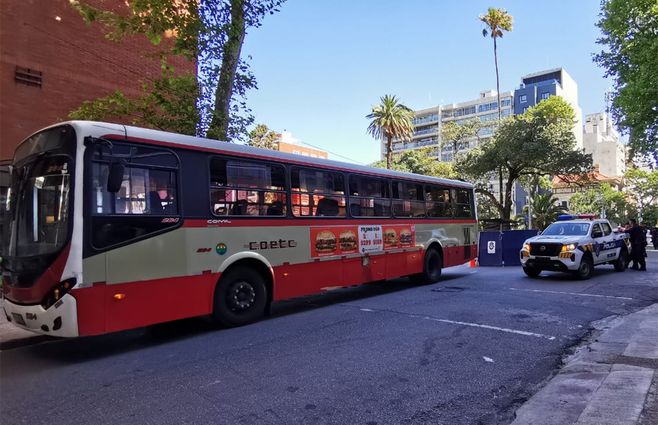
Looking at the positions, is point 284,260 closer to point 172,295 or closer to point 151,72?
point 172,295

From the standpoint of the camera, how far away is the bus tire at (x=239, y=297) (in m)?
7.67

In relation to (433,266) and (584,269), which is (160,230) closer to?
(433,266)

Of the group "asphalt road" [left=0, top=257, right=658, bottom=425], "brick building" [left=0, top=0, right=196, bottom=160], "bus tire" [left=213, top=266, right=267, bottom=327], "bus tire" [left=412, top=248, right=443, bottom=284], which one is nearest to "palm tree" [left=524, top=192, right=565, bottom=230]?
"bus tire" [left=412, top=248, right=443, bottom=284]

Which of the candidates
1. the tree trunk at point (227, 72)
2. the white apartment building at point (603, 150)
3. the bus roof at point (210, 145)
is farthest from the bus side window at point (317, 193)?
the white apartment building at point (603, 150)

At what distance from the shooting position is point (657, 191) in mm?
66062

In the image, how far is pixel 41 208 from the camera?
6395 mm

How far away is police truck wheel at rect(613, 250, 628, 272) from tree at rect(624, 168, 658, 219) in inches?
2299

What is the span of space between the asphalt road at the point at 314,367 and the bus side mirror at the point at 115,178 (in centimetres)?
228

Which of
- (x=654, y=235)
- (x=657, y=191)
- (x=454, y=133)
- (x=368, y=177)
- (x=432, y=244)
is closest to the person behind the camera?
(x=368, y=177)

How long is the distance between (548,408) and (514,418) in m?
0.37

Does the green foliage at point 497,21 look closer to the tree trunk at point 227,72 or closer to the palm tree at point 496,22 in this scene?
the palm tree at point 496,22

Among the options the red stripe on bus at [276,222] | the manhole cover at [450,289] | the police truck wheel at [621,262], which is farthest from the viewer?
the police truck wheel at [621,262]

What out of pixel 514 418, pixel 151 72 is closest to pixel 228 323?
pixel 514 418

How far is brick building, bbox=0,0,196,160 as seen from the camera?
47.1ft
